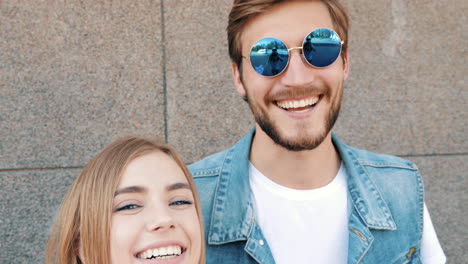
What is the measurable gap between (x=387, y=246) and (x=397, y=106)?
2.31 metres

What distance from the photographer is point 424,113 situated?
4602mm

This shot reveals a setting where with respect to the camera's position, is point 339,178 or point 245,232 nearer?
point 245,232

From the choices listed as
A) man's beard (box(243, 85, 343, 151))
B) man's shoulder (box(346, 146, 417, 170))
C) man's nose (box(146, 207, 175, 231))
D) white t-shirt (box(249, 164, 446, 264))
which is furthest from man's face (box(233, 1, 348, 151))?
man's nose (box(146, 207, 175, 231))

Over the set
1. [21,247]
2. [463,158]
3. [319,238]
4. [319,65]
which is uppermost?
[319,65]

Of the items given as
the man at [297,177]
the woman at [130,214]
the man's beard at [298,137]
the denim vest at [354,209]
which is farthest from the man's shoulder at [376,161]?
the woman at [130,214]

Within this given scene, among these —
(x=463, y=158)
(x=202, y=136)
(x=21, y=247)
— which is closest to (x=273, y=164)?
(x=202, y=136)

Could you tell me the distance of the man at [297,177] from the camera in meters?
2.29

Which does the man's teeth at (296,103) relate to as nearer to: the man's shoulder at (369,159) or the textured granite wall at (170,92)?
the man's shoulder at (369,159)

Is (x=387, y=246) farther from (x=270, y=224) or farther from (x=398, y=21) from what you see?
(x=398, y=21)

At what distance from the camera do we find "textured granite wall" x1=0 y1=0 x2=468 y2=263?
3.69 metres

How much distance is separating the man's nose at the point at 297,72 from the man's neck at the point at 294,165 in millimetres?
337

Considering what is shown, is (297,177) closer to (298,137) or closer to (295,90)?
(298,137)

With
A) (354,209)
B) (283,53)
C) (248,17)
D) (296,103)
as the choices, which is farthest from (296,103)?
(354,209)

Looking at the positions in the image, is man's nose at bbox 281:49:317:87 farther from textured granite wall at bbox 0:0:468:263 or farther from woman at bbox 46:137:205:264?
textured granite wall at bbox 0:0:468:263
